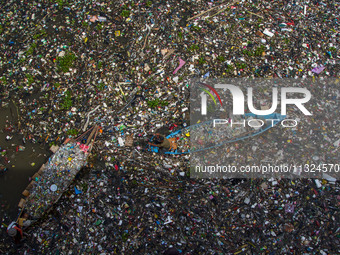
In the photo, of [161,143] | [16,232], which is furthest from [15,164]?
[161,143]

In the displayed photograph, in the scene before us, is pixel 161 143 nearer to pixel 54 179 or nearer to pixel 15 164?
pixel 54 179

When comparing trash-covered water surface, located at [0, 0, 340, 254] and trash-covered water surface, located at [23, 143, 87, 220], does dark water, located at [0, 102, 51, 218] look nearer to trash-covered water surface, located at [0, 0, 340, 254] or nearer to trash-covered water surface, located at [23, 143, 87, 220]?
trash-covered water surface, located at [0, 0, 340, 254]

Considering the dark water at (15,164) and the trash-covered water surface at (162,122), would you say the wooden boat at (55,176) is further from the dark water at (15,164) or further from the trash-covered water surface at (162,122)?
the dark water at (15,164)

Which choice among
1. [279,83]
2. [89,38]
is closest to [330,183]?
[279,83]

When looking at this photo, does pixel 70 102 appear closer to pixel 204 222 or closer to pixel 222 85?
pixel 222 85

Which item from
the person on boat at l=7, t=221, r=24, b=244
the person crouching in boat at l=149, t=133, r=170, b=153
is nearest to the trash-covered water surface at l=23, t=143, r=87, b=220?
the person on boat at l=7, t=221, r=24, b=244
